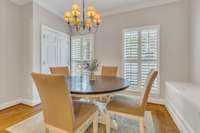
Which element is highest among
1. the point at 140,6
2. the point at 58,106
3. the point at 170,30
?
the point at 140,6

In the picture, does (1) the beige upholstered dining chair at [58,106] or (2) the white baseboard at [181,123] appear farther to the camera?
(2) the white baseboard at [181,123]

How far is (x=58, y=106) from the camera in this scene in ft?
4.04

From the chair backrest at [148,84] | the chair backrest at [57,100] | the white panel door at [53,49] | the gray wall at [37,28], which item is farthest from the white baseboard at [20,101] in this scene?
the chair backrest at [148,84]

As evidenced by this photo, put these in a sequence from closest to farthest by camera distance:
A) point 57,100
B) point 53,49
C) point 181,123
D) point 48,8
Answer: point 57,100 → point 181,123 → point 48,8 → point 53,49

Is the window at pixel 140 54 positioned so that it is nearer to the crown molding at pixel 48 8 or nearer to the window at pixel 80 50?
the window at pixel 80 50

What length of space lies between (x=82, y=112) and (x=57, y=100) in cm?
38

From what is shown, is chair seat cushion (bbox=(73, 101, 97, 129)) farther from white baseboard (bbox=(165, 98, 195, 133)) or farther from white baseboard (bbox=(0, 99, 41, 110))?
white baseboard (bbox=(0, 99, 41, 110))

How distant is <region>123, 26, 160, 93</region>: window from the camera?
3186 millimetres

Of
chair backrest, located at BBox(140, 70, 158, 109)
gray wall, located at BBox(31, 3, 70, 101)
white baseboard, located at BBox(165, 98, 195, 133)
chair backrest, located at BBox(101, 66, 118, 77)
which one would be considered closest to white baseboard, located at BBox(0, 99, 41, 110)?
gray wall, located at BBox(31, 3, 70, 101)

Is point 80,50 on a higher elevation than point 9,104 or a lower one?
higher

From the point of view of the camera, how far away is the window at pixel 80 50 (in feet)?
13.5

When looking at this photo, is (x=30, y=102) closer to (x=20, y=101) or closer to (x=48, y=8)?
(x=20, y=101)

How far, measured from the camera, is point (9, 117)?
7.80ft

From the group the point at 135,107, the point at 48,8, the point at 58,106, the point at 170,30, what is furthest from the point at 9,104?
the point at 170,30
